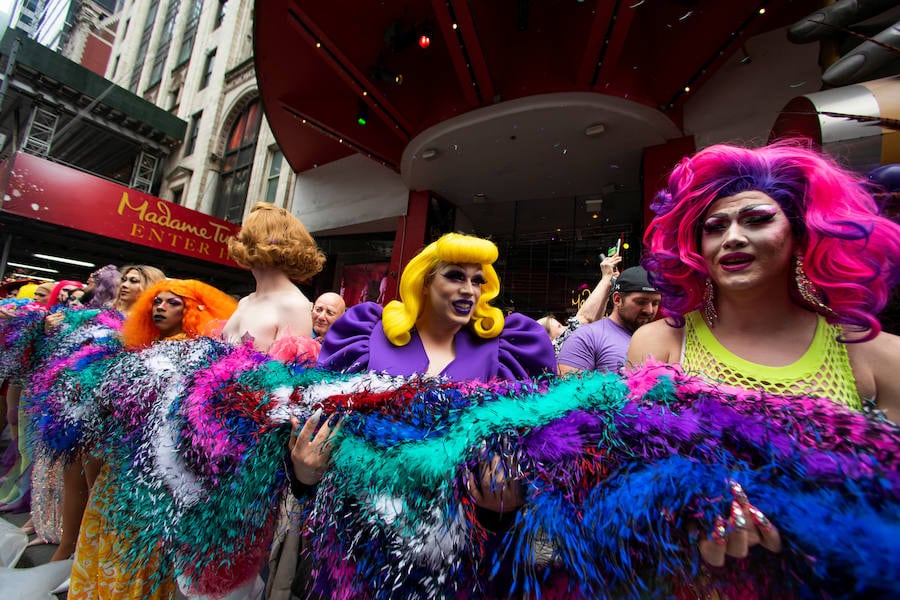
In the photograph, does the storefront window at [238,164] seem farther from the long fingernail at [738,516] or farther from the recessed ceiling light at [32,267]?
the long fingernail at [738,516]

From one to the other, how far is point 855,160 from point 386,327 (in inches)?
129

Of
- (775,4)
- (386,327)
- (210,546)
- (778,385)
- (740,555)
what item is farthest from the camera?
(775,4)

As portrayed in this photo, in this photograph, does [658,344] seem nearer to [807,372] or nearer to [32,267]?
[807,372]

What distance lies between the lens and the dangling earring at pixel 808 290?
1.01 meters

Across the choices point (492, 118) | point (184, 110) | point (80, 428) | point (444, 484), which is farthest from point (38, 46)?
point (444, 484)

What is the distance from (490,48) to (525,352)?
195 inches

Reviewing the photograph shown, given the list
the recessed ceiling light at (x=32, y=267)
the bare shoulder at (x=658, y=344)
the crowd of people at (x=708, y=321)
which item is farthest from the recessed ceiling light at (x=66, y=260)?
the bare shoulder at (x=658, y=344)

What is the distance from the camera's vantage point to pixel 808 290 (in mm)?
1050

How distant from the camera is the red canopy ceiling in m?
4.23

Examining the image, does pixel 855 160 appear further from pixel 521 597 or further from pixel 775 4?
pixel 521 597

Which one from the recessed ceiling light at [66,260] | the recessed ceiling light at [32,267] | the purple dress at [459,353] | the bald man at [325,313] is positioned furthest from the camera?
the recessed ceiling light at [32,267]

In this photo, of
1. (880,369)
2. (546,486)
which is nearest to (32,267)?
(546,486)

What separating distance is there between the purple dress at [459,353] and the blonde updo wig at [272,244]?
843mm

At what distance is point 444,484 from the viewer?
0.82 meters
